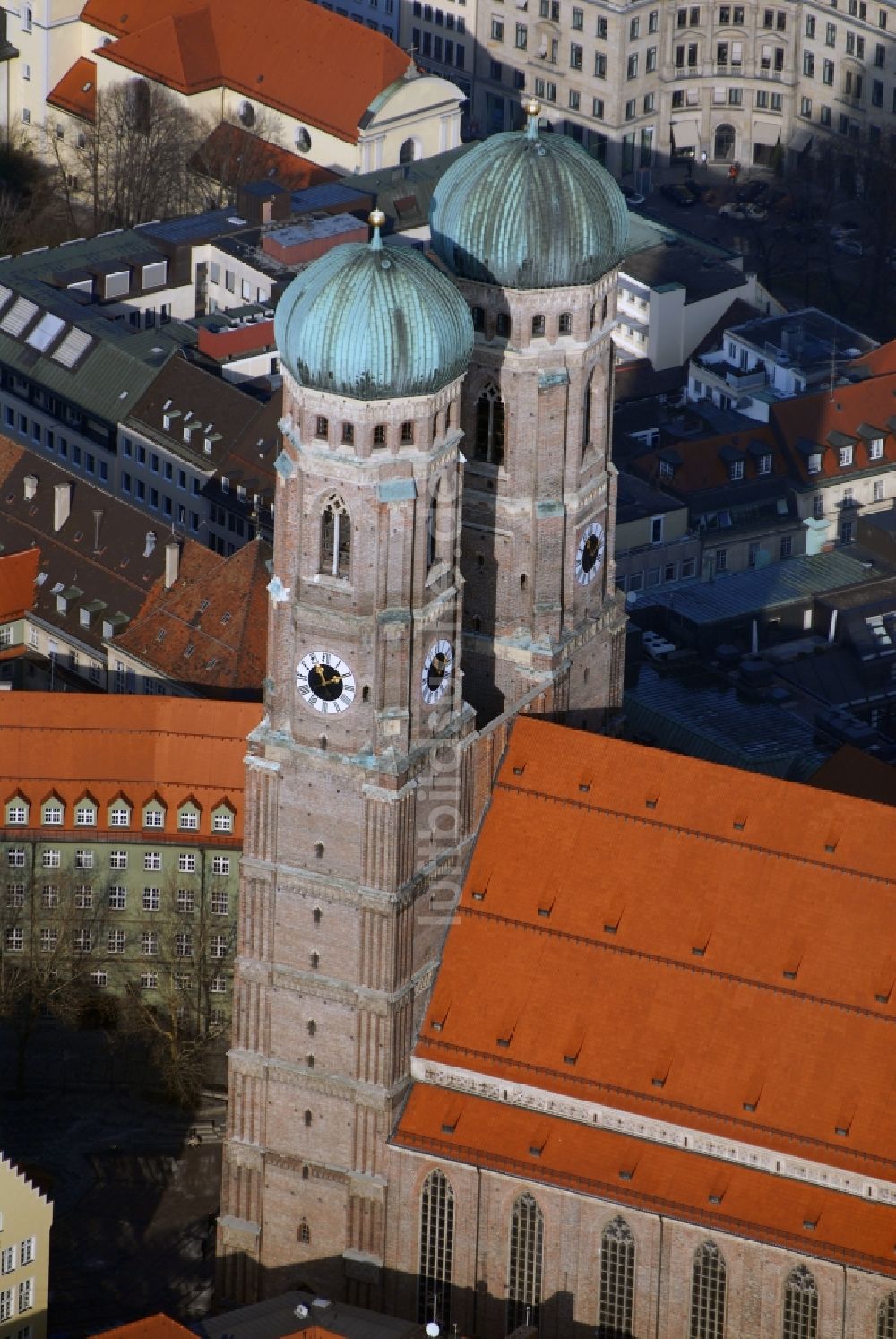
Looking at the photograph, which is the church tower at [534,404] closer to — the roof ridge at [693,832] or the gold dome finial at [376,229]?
the roof ridge at [693,832]

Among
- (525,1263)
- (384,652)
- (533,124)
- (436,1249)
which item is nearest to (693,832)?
(384,652)

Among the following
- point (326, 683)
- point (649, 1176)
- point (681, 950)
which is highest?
point (326, 683)

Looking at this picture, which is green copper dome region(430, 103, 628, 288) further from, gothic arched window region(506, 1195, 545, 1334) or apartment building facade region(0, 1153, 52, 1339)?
apartment building facade region(0, 1153, 52, 1339)

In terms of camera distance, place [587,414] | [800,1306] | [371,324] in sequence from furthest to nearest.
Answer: [587,414] < [800,1306] < [371,324]

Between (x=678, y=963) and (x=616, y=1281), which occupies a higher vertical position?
(x=678, y=963)

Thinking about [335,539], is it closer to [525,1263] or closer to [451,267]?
[451,267]

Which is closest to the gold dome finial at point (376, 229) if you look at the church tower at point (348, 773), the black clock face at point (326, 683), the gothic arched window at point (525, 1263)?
the church tower at point (348, 773)
